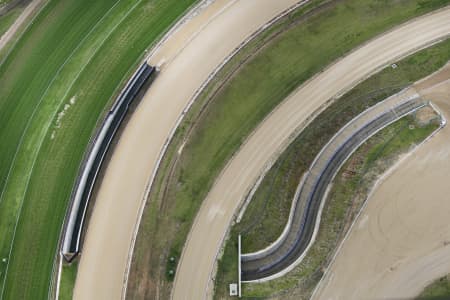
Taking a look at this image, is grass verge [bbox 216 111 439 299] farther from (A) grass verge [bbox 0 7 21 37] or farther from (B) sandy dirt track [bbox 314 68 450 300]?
(A) grass verge [bbox 0 7 21 37]

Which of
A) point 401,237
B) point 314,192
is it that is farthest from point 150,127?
point 401,237

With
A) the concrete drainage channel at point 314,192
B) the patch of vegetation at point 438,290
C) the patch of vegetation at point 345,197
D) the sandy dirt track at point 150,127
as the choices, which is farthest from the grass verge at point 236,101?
the patch of vegetation at point 438,290

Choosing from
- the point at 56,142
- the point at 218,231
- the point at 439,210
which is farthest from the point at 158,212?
the point at 439,210

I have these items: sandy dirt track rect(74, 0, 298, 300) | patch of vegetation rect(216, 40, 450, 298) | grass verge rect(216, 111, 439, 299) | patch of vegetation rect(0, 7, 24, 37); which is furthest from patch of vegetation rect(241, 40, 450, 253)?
patch of vegetation rect(0, 7, 24, 37)

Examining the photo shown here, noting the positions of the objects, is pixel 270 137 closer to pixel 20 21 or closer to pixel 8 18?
pixel 20 21

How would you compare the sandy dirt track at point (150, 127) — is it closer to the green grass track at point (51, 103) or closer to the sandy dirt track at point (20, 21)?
the green grass track at point (51, 103)
